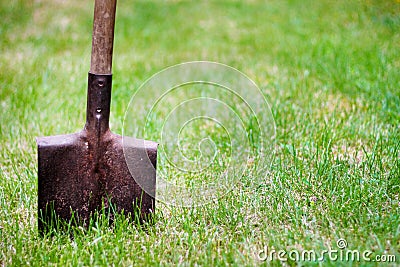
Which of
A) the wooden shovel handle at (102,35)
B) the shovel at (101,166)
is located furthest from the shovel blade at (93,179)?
the wooden shovel handle at (102,35)

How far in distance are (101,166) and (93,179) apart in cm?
7

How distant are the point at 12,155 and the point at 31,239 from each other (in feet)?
3.16

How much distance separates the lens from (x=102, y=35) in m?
2.34

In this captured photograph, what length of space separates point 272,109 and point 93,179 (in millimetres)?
1665

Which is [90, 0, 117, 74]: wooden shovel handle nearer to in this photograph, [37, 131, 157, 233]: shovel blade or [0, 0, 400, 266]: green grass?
[37, 131, 157, 233]: shovel blade

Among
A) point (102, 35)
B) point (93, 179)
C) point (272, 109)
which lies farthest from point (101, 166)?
point (272, 109)

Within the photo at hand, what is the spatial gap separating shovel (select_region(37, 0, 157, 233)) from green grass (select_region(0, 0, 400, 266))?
98 mm

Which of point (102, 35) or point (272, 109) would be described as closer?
point (102, 35)

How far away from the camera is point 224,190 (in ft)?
8.60

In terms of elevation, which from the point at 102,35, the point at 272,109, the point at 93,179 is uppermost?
the point at 102,35

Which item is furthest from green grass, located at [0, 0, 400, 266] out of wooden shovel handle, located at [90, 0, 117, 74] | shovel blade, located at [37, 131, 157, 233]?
wooden shovel handle, located at [90, 0, 117, 74]

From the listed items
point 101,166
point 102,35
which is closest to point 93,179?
point 101,166

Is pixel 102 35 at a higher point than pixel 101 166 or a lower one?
higher

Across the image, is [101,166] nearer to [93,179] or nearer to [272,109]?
[93,179]
